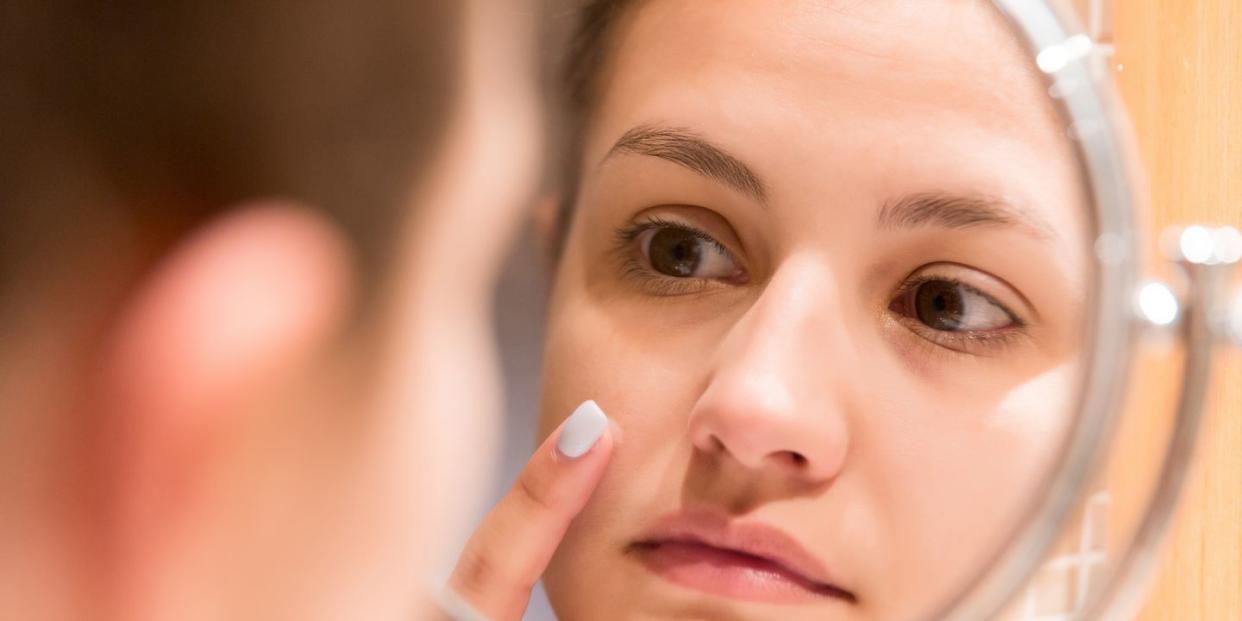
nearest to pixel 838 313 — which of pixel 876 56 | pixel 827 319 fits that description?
pixel 827 319

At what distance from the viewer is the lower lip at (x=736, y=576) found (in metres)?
0.50

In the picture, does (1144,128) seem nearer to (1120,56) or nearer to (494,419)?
(1120,56)

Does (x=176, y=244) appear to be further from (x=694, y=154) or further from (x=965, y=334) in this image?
(x=965, y=334)

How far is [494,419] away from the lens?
519 millimetres

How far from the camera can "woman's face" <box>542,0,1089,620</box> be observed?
1.57 ft

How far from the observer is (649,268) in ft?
1.74

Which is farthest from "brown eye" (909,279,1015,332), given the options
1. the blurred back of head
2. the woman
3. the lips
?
the blurred back of head

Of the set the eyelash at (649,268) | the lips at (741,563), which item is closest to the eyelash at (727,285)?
the eyelash at (649,268)

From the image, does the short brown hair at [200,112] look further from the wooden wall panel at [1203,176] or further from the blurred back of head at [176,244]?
the wooden wall panel at [1203,176]

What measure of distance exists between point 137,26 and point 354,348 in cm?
14

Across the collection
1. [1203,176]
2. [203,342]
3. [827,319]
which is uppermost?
→ [1203,176]

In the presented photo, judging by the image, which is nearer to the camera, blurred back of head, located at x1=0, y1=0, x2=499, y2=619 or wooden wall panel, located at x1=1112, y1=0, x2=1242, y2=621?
blurred back of head, located at x1=0, y1=0, x2=499, y2=619

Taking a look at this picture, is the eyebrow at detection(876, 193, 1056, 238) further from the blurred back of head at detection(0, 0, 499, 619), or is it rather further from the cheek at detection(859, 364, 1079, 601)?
the blurred back of head at detection(0, 0, 499, 619)

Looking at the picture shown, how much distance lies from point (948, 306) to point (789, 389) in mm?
78
